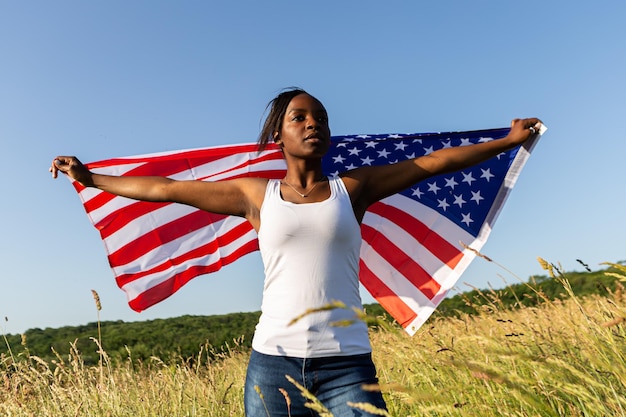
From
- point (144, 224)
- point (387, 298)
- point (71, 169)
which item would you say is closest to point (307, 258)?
point (71, 169)

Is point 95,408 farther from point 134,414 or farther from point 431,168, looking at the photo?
point 431,168

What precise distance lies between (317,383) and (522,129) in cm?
205

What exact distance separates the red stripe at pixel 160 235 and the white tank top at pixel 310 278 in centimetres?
286

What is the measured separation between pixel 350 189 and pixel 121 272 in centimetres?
319

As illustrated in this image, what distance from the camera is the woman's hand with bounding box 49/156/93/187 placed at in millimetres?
3556

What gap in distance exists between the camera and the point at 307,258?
251 centimetres

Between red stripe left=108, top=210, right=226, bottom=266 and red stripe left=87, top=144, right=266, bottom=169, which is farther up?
red stripe left=87, top=144, right=266, bottom=169

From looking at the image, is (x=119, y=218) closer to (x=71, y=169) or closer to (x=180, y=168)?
(x=180, y=168)

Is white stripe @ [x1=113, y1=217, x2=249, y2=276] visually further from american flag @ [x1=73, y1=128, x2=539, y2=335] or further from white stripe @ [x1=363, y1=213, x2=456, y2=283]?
white stripe @ [x1=363, y1=213, x2=456, y2=283]

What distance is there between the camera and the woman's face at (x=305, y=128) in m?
2.84

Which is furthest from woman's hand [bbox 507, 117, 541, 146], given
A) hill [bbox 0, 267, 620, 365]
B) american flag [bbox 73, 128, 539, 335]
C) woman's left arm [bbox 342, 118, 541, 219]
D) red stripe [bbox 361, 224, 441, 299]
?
hill [bbox 0, 267, 620, 365]

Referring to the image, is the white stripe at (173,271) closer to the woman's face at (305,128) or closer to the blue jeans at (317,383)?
the woman's face at (305,128)

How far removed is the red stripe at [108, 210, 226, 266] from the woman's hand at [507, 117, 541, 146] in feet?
9.45

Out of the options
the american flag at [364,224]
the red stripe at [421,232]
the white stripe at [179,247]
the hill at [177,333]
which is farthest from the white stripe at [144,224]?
the hill at [177,333]
